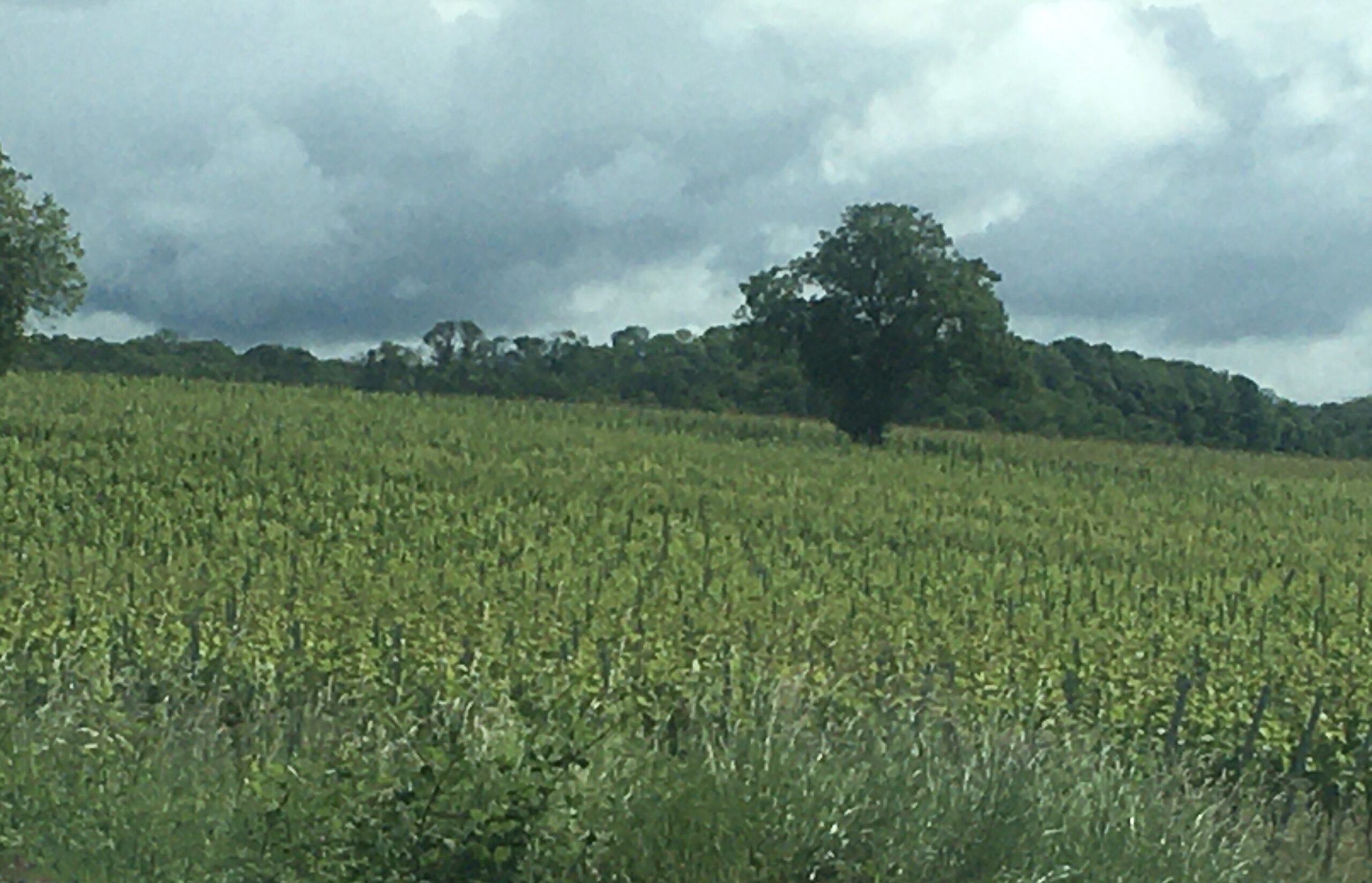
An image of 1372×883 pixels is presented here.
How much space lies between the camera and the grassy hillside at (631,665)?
7.20 m

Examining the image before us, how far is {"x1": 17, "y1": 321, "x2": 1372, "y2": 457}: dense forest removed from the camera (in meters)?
58.0

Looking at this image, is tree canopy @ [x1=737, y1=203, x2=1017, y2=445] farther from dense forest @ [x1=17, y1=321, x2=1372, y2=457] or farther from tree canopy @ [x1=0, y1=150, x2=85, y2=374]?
tree canopy @ [x1=0, y1=150, x2=85, y2=374]

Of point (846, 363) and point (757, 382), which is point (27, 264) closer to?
point (846, 363)

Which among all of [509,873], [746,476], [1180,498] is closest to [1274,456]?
[1180,498]

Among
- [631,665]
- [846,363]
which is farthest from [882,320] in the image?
[631,665]

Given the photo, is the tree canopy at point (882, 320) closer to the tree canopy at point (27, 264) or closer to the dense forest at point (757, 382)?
the dense forest at point (757, 382)

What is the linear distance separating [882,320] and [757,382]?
22931 millimetres

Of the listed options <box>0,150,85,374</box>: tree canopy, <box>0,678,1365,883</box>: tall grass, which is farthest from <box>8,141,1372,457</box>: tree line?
<box>0,678,1365,883</box>: tall grass

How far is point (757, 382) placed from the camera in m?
69.2

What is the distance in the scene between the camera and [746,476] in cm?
3203

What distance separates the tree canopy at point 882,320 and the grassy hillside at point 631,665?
12.0m

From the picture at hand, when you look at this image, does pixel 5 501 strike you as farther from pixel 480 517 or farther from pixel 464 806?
pixel 464 806

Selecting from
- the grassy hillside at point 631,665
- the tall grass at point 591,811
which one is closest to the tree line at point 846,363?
the grassy hillside at point 631,665

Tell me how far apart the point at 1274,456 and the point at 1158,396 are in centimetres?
3816
